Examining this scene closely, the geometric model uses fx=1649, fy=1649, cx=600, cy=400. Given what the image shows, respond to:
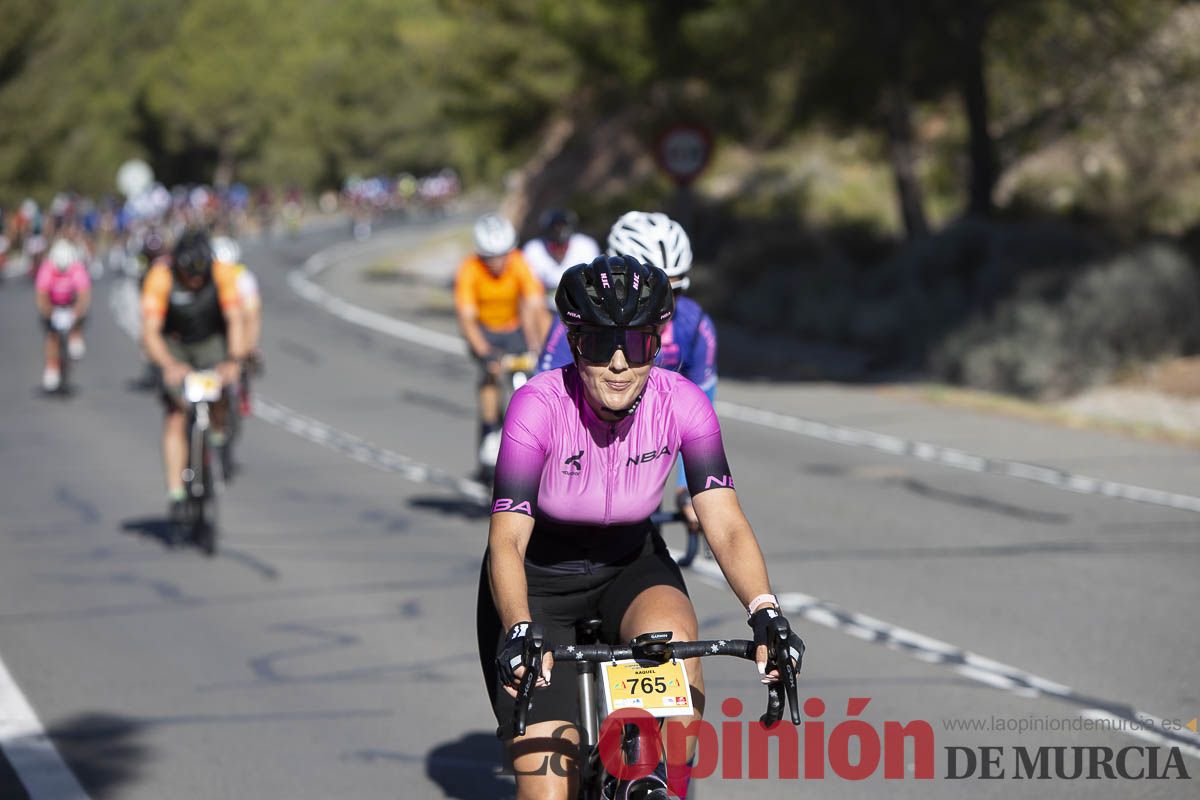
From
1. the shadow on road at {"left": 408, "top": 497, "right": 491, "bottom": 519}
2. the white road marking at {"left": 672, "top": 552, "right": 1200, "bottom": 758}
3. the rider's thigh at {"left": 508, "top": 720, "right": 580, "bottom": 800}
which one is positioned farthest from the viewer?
the shadow on road at {"left": 408, "top": 497, "right": 491, "bottom": 519}

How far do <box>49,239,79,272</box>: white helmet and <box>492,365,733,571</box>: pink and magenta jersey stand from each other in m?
18.0

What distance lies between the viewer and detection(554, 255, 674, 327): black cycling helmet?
4445 mm

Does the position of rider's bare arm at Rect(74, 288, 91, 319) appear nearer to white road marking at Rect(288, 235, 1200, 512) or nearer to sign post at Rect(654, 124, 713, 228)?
white road marking at Rect(288, 235, 1200, 512)

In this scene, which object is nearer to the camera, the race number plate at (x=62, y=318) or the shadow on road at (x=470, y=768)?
the shadow on road at (x=470, y=768)

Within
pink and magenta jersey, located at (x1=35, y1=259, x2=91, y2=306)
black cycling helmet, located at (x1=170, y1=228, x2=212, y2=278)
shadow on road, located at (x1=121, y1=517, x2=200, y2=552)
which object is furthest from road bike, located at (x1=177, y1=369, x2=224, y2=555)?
pink and magenta jersey, located at (x1=35, y1=259, x2=91, y2=306)

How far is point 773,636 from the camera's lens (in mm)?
4172

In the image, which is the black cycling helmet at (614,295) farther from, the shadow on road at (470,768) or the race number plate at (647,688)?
the shadow on road at (470,768)

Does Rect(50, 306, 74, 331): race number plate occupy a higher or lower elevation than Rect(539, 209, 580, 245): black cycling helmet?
lower

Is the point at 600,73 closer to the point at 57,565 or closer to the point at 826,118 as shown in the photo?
the point at 826,118

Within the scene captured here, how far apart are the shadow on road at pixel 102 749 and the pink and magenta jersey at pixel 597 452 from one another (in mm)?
2668

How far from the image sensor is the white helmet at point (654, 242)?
653 centimetres

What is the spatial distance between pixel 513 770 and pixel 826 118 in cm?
2383

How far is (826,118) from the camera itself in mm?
27328

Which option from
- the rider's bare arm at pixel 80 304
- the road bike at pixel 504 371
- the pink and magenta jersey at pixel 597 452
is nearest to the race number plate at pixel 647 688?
the pink and magenta jersey at pixel 597 452
